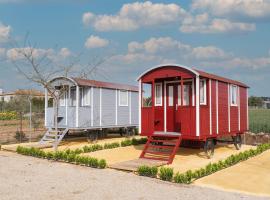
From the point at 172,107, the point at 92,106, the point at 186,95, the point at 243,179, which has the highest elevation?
the point at 186,95

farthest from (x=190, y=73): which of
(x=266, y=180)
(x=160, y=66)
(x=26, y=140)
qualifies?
(x=26, y=140)

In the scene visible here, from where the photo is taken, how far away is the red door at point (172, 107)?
14219 mm

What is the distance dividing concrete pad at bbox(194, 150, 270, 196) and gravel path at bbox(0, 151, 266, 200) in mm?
575

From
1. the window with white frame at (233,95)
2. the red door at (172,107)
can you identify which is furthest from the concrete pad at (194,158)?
the window with white frame at (233,95)

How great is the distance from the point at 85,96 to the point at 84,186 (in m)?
10.4

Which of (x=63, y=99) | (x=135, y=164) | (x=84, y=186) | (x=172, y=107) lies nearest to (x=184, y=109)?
(x=172, y=107)

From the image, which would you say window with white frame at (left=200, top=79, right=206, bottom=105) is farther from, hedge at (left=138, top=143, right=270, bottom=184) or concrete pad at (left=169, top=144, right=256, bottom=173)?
hedge at (left=138, top=143, right=270, bottom=184)

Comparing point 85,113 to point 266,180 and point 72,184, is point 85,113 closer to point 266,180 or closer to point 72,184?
point 72,184

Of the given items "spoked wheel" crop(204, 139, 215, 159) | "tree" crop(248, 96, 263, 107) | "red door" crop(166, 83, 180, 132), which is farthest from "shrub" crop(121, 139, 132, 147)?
"tree" crop(248, 96, 263, 107)

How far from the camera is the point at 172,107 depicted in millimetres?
14367

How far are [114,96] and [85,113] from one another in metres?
2.63

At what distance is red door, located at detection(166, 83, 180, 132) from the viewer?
14219 mm

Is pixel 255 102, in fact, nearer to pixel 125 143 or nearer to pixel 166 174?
pixel 125 143

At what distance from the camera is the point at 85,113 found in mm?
17750
